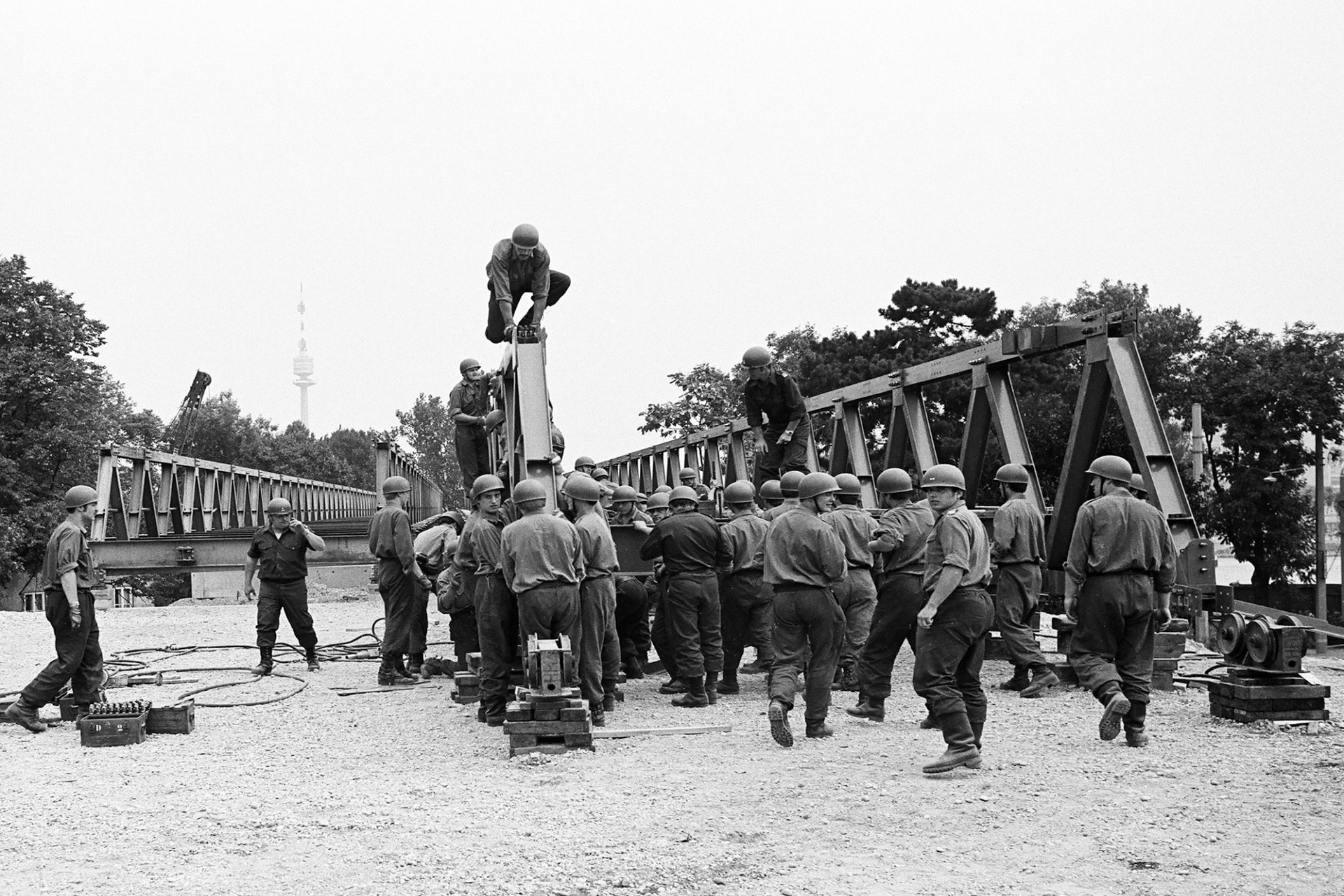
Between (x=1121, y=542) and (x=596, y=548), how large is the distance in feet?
12.3

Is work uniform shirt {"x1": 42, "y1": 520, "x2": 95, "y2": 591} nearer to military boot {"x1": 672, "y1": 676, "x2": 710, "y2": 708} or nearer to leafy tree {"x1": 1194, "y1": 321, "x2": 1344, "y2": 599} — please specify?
military boot {"x1": 672, "y1": 676, "x2": 710, "y2": 708}

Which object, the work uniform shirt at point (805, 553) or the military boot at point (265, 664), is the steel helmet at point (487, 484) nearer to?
the work uniform shirt at point (805, 553)

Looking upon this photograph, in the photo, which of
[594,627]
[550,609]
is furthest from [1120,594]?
[550,609]

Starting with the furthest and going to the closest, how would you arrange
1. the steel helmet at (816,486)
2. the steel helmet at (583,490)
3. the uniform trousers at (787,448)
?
the uniform trousers at (787,448), the steel helmet at (583,490), the steel helmet at (816,486)

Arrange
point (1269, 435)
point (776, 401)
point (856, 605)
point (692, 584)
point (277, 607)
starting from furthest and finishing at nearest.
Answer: point (1269, 435) < point (776, 401) < point (277, 607) < point (856, 605) < point (692, 584)

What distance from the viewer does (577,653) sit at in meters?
9.49

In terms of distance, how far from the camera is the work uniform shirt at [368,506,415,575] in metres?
12.0

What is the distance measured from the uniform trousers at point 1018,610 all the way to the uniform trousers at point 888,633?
1394mm

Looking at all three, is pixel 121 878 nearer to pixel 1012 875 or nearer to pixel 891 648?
pixel 1012 875

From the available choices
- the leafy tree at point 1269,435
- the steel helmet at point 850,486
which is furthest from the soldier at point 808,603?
the leafy tree at point 1269,435

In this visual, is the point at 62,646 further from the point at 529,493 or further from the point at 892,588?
the point at 892,588

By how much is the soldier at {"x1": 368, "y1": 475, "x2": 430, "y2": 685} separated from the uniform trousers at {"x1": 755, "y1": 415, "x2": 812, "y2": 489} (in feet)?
13.5

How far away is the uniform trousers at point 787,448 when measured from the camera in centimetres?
Result: 1423

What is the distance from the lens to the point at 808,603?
894cm
